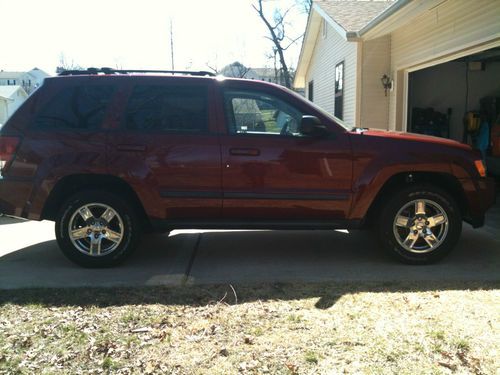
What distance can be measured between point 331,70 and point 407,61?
224 inches

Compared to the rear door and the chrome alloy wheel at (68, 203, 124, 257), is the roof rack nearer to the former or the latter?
the rear door

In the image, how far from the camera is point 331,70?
614 inches

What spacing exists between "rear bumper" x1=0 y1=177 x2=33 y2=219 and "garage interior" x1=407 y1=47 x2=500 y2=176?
9644 millimetres

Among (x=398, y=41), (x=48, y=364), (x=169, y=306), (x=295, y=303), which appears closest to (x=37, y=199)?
(x=169, y=306)

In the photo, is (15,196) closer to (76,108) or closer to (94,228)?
(94,228)

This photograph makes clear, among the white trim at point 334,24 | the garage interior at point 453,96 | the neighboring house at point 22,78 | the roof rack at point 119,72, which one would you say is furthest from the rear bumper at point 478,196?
the neighboring house at point 22,78

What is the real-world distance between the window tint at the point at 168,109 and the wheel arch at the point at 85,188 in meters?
0.61

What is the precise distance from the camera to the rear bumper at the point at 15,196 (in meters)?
4.83

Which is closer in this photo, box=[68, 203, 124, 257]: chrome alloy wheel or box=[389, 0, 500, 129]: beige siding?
box=[68, 203, 124, 257]: chrome alloy wheel

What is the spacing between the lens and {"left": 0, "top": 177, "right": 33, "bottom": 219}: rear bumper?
483 cm

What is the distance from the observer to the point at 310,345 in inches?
127

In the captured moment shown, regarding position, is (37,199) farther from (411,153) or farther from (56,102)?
(411,153)

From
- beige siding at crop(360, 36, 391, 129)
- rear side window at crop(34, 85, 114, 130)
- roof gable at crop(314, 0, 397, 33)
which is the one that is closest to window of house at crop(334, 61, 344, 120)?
roof gable at crop(314, 0, 397, 33)

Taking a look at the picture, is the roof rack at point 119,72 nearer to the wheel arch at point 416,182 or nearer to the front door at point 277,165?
the front door at point 277,165
